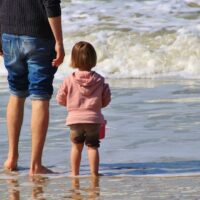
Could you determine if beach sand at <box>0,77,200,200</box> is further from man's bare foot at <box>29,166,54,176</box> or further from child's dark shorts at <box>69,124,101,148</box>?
child's dark shorts at <box>69,124,101,148</box>

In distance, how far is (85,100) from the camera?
20.0 feet

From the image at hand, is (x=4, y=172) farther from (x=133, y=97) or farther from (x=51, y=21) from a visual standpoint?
(x=133, y=97)

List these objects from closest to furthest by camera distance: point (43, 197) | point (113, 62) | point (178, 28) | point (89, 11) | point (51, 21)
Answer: point (43, 197) < point (51, 21) < point (113, 62) < point (178, 28) < point (89, 11)

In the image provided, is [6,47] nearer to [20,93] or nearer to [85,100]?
[20,93]

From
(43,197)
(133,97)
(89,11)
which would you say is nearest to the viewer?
(43,197)

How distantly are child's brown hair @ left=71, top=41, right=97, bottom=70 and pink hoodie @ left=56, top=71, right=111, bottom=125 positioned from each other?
0.06 meters

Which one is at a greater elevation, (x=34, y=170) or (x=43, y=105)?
(x=43, y=105)

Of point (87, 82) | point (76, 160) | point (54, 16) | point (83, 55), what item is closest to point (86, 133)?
point (76, 160)

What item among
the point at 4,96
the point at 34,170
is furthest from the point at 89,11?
the point at 34,170

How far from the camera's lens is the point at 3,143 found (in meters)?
7.33

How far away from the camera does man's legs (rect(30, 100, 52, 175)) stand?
245 inches

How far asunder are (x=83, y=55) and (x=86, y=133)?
1.68ft

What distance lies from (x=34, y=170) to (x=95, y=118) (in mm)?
554

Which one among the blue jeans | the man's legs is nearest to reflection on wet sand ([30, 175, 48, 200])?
the man's legs
